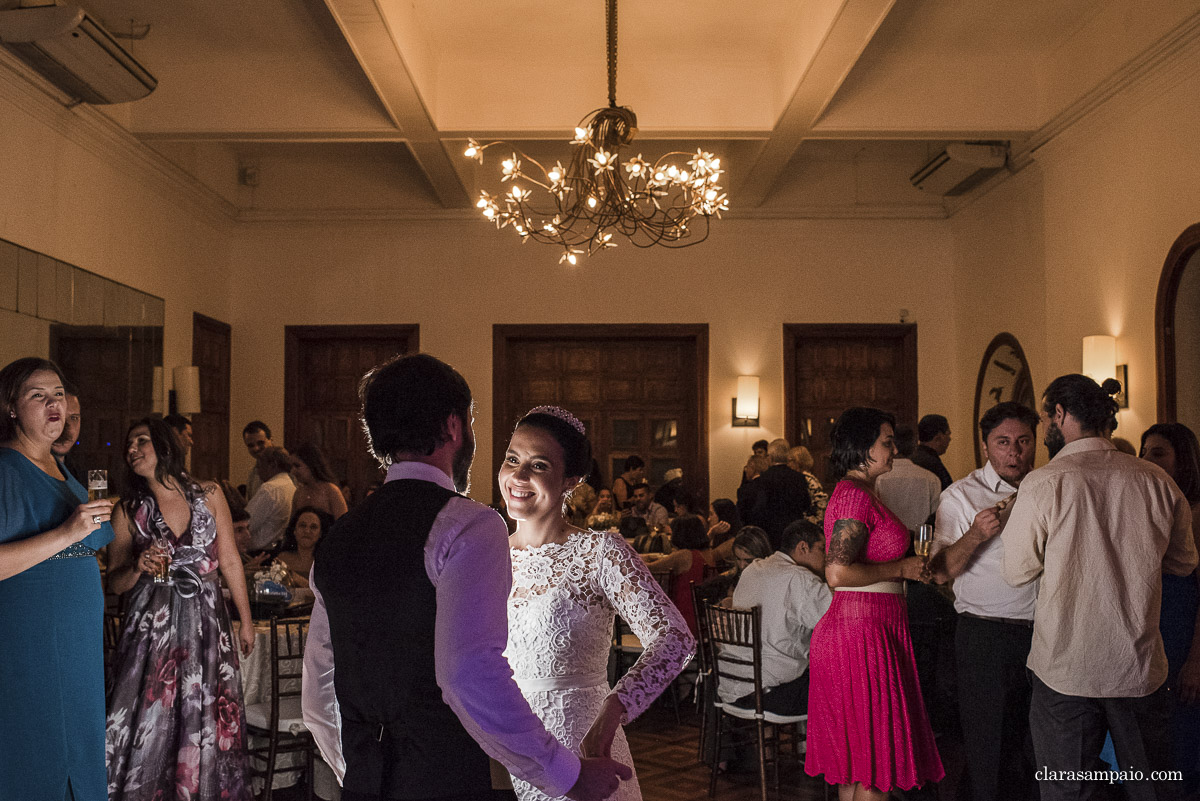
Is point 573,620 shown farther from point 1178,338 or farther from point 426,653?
point 1178,338

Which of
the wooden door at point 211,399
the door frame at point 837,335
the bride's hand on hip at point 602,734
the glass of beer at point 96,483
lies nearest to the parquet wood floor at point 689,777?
the glass of beer at point 96,483

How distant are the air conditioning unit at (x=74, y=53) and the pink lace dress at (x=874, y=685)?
502 centimetres

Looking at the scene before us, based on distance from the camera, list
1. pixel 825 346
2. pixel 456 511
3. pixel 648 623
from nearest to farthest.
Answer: pixel 456 511, pixel 648 623, pixel 825 346

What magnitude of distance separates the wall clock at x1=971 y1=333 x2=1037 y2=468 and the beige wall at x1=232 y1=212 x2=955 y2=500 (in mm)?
900

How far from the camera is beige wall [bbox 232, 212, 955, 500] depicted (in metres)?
10.8

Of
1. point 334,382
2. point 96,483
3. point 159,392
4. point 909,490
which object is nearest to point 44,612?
point 96,483

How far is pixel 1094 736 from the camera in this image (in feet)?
Answer: 10.5

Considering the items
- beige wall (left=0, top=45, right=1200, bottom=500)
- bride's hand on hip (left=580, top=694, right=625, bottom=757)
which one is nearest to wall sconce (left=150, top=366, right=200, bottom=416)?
beige wall (left=0, top=45, right=1200, bottom=500)

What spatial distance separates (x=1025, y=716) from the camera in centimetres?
375

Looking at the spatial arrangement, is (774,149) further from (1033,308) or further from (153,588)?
(153,588)

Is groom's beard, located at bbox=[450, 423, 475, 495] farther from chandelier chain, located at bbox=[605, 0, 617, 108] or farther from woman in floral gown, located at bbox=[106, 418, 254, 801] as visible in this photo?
chandelier chain, located at bbox=[605, 0, 617, 108]

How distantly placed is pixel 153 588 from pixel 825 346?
8192mm

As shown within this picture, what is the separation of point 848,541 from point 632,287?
755 centimetres

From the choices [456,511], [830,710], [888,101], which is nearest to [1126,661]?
[830,710]
